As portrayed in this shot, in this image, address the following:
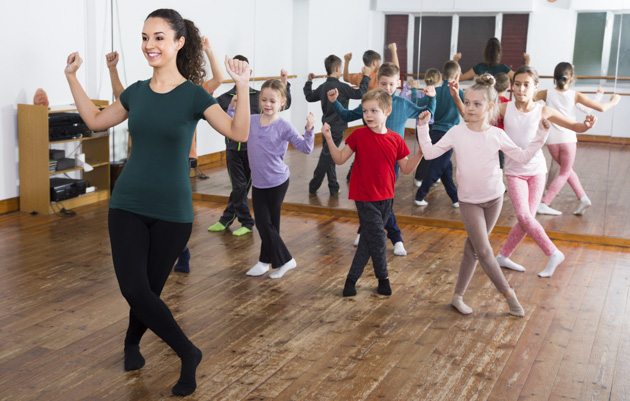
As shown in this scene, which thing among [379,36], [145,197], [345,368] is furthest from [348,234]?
[145,197]

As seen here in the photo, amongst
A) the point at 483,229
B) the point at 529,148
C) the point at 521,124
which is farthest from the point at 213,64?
the point at 521,124

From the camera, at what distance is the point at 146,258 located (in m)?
2.88

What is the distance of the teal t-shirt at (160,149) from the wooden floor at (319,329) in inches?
33.5

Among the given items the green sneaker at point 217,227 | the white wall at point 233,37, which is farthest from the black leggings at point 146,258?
the white wall at point 233,37

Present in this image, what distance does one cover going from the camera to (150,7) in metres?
7.70

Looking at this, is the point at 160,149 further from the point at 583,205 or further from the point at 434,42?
the point at 583,205

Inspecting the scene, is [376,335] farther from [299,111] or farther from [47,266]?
[299,111]

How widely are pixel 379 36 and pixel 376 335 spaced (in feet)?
11.4

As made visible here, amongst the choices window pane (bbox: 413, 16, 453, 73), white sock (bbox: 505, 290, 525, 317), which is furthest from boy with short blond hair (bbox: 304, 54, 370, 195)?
white sock (bbox: 505, 290, 525, 317)

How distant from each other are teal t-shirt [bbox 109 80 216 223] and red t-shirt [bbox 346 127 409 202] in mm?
1611

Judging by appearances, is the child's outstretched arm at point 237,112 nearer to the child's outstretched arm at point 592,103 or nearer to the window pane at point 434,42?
the window pane at point 434,42

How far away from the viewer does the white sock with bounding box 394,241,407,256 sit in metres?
5.49

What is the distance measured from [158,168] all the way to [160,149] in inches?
3.0

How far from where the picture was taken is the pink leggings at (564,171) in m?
6.17
